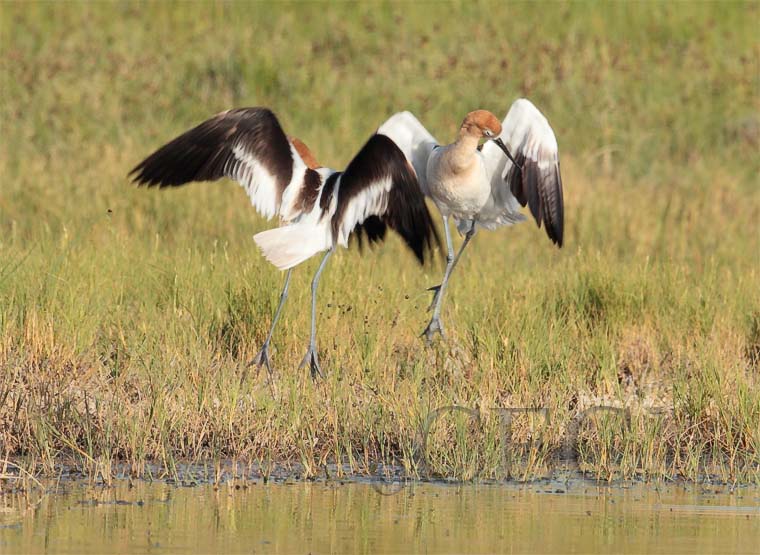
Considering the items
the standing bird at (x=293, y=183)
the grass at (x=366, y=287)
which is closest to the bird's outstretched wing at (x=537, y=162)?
the grass at (x=366, y=287)

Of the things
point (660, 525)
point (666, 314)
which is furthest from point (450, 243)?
point (660, 525)

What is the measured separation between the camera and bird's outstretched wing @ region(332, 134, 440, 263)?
22.7ft

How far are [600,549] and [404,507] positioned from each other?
2.68 feet

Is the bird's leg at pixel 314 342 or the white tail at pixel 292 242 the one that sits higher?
the white tail at pixel 292 242

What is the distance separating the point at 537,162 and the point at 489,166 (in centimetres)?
40

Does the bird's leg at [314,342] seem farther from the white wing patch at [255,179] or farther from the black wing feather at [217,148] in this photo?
the black wing feather at [217,148]

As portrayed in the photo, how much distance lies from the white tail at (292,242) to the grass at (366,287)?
0.46 metres

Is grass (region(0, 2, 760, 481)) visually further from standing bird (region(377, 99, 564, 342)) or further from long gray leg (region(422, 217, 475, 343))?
standing bird (region(377, 99, 564, 342))

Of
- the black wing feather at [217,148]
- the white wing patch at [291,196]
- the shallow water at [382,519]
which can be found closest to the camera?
the shallow water at [382,519]

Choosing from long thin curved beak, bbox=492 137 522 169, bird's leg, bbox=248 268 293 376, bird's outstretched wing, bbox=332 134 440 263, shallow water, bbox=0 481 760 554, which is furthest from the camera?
long thin curved beak, bbox=492 137 522 169

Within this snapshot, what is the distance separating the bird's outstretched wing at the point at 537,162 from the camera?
25.3 ft

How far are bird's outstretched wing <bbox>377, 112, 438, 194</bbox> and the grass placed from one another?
623mm

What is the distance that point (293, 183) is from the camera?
24.6 feet

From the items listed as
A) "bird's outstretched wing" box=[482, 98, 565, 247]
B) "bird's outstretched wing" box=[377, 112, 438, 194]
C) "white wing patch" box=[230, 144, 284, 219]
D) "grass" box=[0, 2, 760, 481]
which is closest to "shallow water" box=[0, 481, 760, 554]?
"grass" box=[0, 2, 760, 481]
